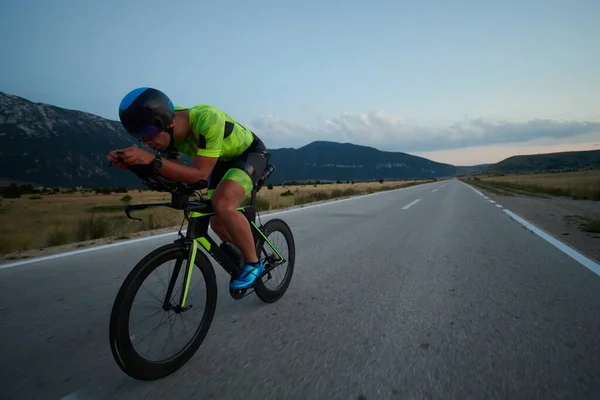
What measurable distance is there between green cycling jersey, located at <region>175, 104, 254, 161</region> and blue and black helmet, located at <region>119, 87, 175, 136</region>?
0.79ft

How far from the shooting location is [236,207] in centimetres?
277

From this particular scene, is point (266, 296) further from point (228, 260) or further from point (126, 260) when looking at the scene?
point (126, 260)

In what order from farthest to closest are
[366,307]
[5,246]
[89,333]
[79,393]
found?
[5,246]
[366,307]
[89,333]
[79,393]

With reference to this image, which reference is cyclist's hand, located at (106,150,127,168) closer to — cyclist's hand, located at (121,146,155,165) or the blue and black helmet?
cyclist's hand, located at (121,146,155,165)

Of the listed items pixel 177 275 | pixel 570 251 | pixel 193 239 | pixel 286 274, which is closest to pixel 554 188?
pixel 570 251

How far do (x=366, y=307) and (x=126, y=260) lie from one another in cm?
365

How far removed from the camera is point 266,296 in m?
3.21

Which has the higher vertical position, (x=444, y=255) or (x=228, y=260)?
(x=228, y=260)

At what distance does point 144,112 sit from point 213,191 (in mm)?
959

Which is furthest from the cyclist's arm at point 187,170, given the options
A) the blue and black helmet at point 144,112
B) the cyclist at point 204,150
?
the blue and black helmet at point 144,112

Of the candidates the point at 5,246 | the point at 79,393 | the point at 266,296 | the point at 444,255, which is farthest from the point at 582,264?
the point at 5,246

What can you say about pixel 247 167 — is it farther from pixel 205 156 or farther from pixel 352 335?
pixel 352 335

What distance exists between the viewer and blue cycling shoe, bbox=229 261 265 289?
8.70ft

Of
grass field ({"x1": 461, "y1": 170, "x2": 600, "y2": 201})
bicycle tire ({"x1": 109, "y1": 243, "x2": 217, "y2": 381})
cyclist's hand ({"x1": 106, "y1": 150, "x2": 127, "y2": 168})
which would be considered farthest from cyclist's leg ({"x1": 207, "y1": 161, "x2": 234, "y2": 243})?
grass field ({"x1": 461, "y1": 170, "x2": 600, "y2": 201})
